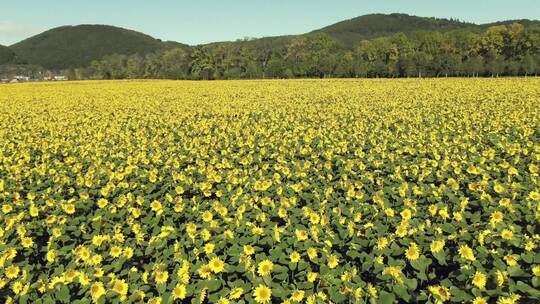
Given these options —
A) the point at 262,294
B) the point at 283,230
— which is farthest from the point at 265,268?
the point at 283,230

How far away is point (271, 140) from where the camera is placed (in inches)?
440

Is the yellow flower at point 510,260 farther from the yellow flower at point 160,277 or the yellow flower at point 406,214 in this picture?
the yellow flower at point 160,277

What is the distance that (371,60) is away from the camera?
91250mm

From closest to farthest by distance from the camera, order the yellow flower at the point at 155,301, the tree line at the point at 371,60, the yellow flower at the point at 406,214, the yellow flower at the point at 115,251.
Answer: the yellow flower at the point at 155,301
the yellow flower at the point at 115,251
the yellow flower at the point at 406,214
the tree line at the point at 371,60

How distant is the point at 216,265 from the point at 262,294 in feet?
2.14

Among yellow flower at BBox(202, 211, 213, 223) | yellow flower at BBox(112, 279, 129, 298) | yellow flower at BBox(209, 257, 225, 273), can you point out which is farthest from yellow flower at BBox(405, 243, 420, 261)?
yellow flower at BBox(112, 279, 129, 298)

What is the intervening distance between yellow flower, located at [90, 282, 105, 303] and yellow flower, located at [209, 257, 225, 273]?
42.6 inches

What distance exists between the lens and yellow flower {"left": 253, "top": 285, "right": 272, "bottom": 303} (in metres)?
3.68

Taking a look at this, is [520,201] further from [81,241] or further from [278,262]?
[81,241]

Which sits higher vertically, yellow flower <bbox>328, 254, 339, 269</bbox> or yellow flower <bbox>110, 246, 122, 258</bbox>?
yellow flower <bbox>328, 254, 339, 269</bbox>

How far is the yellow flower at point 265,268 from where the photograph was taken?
3981mm

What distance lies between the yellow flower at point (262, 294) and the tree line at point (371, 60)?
68.6m

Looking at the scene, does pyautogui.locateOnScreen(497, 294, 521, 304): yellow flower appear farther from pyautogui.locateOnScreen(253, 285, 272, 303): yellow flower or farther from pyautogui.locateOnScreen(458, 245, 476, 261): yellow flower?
pyautogui.locateOnScreen(253, 285, 272, 303): yellow flower

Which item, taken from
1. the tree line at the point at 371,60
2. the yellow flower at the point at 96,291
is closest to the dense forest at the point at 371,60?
the tree line at the point at 371,60
